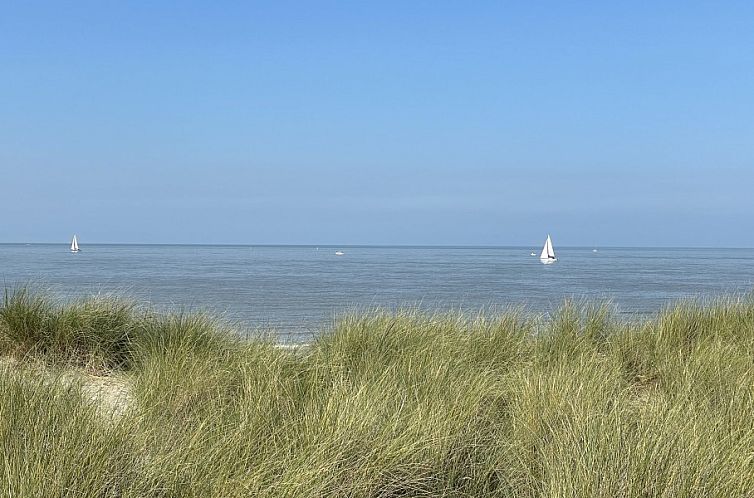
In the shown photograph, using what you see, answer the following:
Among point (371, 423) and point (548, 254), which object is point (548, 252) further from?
point (371, 423)

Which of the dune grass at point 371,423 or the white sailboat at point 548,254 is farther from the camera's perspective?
the white sailboat at point 548,254

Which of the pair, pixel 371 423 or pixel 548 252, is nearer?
pixel 371 423

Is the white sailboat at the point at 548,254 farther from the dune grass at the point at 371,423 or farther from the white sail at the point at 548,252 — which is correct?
the dune grass at the point at 371,423

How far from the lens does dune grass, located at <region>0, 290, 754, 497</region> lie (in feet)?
9.93

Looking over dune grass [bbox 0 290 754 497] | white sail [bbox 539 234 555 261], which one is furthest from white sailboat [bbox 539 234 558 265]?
dune grass [bbox 0 290 754 497]

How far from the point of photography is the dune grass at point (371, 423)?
9.93ft

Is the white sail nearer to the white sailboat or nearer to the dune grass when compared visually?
the white sailboat

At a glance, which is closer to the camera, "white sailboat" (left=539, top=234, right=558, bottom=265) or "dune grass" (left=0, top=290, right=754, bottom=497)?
"dune grass" (left=0, top=290, right=754, bottom=497)

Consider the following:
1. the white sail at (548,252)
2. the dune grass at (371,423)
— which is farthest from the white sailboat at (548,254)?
the dune grass at (371,423)

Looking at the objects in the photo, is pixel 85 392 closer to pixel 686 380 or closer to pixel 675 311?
pixel 686 380

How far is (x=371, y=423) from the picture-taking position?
3.66m

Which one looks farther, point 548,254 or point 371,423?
point 548,254

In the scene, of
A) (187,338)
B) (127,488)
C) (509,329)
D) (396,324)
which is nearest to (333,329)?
(396,324)

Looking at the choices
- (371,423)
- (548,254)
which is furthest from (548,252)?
(371,423)
